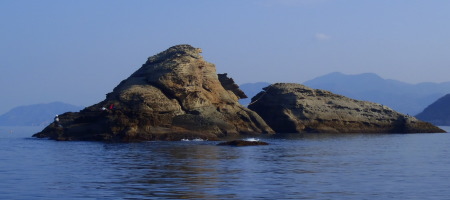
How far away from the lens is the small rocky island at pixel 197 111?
8662cm

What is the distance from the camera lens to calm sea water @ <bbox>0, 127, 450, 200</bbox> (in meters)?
30.4

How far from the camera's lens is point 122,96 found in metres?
92.5

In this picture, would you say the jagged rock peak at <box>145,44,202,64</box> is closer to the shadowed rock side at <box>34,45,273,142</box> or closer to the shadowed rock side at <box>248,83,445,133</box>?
the shadowed rock side at <box>34,45,273,142</box>

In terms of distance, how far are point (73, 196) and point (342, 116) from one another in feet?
311

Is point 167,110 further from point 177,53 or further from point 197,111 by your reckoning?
point 177,53

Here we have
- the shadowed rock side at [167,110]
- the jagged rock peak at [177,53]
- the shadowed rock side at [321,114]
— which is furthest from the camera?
the shadowed rock side at [321,114]

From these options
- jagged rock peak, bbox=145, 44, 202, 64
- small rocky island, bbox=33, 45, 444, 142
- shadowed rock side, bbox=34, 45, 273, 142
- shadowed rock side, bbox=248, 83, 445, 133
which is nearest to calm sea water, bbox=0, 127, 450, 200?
shadowed rock side, bbox=34, 45, 273, 142

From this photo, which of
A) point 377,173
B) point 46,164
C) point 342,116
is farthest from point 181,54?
point 377,173

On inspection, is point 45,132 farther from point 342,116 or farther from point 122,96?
point 342,116

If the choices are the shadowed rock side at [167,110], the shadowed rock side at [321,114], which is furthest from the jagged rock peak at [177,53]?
the shadowed rock side at [321,114]

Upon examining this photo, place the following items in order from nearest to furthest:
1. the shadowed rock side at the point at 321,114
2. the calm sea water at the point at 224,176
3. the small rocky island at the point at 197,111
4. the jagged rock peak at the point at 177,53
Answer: the calm sea water at the point at 224,176
the small rocky island at the point at 197,111
the jagged rock peak at the point at 177,53
the shadowed rock side at the point at 321,114

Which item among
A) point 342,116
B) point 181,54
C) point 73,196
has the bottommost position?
point 73,196

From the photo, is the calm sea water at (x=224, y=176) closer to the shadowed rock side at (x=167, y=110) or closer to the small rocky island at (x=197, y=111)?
the shadowed rock side at (x=167, y=110)

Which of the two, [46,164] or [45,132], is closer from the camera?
[46,164]
